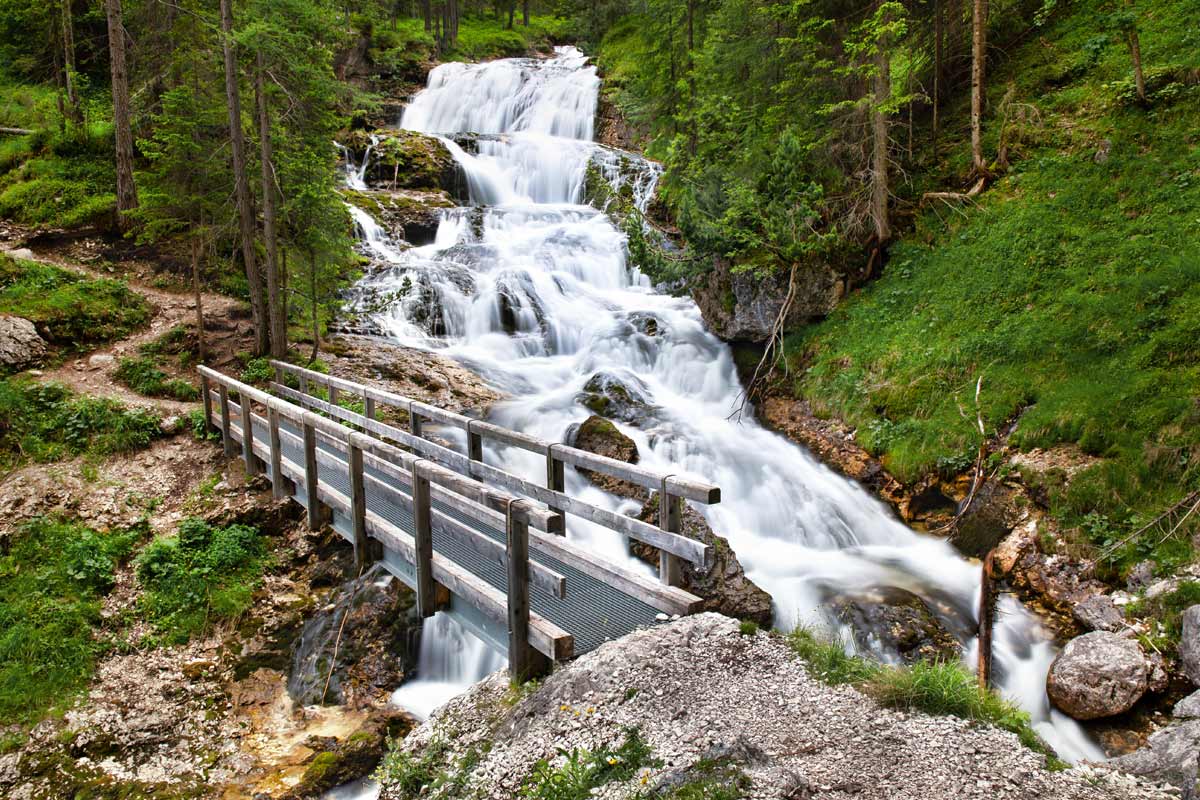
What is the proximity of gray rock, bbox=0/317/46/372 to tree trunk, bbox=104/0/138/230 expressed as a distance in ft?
13.5

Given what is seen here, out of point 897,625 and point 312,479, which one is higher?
point 312,479

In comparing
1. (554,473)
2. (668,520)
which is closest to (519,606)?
(668,520)

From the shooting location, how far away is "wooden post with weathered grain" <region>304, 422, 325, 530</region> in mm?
8008

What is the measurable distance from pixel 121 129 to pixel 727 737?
17.3 m

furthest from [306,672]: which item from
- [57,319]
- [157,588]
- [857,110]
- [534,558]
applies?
[857,110]

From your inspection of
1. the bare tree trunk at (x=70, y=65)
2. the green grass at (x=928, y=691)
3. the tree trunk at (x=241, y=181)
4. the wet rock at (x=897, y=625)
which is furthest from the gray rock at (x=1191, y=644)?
the bare tree trunk at (x=70, y=65)

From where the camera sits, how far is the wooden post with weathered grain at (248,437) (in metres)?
9.47

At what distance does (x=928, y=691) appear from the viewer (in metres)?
3.80

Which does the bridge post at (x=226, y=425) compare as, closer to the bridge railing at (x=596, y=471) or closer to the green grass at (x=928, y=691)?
the bridge railing at (x=596, y=471)

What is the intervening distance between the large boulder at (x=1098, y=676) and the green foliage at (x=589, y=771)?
15.5ft

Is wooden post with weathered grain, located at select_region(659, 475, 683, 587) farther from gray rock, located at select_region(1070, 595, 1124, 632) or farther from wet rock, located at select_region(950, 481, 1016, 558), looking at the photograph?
wet rock, located at select_region(950, 481, 1016, 558)

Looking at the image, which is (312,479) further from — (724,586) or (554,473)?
(724,586)

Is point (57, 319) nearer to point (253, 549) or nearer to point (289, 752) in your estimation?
point (253, 549)

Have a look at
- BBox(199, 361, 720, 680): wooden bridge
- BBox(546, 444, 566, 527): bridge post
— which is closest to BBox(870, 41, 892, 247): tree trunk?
BBox(546, 444, 566, 527): bridge post
